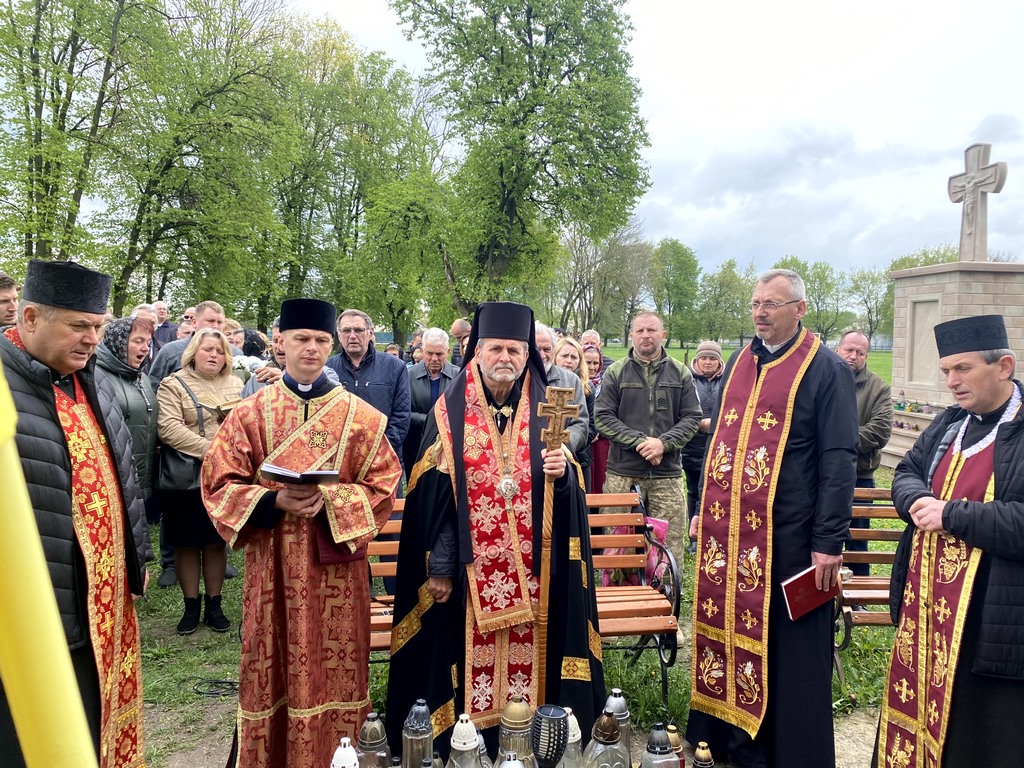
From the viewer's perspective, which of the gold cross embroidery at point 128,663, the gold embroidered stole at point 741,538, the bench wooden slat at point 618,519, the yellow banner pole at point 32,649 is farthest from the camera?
the bench wooden slat at point 618,519

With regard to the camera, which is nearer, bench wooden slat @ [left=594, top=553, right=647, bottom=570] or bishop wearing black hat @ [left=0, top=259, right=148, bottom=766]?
bishop wearing black hat @ [left=0, top=259, right=148, bottom=766]

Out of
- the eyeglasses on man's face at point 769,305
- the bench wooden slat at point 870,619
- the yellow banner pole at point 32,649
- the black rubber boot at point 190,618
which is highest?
the eyeglasses on man's face at point 769,305

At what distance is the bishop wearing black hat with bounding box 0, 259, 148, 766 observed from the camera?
2.55 metres

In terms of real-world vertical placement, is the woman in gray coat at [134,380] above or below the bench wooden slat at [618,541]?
above

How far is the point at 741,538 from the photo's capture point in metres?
3.76

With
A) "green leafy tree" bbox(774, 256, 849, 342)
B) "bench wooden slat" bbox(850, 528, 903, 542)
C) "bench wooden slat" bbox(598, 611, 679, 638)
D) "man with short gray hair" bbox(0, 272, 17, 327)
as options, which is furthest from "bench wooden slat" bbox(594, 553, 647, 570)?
"green leafy tree" bbox(774, 256, 849, 342)

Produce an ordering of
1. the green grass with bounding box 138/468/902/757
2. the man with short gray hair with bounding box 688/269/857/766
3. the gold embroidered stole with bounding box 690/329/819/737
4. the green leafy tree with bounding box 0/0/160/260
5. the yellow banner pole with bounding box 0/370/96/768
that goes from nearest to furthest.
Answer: the yellow banner pole with bounding box 0/370/96/768 < the man with short gray hair with bounding box 688/269/857/766 < the gold embroidered stole with bounding box 690/329/819/737 < the green grass with bounding box 138/468/902/757 < the green leafy tree with bounding box 0/0/160/260

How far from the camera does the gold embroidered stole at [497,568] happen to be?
3387mm

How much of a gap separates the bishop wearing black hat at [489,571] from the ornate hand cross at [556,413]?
93mm

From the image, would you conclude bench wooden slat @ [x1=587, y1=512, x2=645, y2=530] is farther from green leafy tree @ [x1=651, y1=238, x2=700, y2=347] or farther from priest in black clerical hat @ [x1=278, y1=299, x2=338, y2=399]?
green leafy tree @ [x1=651, y1=238, x2=700, y2=347]

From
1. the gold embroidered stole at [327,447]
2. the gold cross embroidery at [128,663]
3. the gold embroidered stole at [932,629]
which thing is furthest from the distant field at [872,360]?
the gold cross embroidery at [128,663]

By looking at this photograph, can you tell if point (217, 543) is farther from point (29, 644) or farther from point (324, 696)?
point (29, 644)

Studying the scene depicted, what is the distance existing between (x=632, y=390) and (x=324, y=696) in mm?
3599

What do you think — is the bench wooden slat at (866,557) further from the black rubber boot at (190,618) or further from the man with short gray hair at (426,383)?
the black rubber boot at (190,618)
